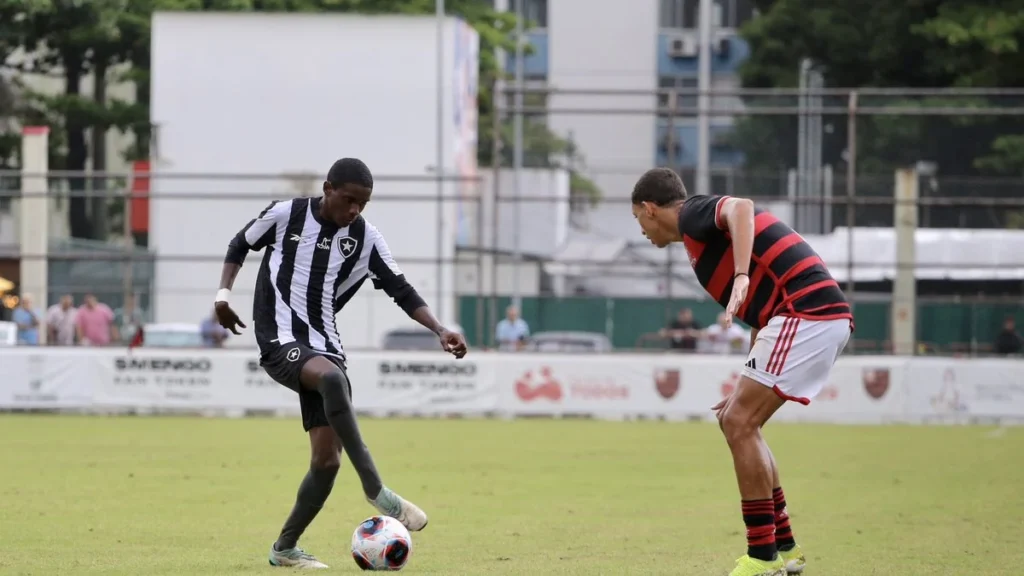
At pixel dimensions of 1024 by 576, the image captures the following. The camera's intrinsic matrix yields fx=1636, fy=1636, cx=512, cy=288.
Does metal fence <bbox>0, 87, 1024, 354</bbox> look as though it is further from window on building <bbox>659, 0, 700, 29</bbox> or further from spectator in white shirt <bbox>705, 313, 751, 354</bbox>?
window on building <bbox>659, 0, 700, 29</bbox>

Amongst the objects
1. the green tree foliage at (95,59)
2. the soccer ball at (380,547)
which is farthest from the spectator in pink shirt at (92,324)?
the soccer ball at (380,547)

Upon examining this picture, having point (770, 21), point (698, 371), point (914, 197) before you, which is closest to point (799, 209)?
point (914, 197)

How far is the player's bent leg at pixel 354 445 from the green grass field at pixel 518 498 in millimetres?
347

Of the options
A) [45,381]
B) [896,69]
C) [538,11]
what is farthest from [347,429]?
[538,11]

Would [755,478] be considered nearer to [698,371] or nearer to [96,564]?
[96,564]

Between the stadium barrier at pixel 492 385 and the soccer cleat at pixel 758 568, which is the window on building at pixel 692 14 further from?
the soccer cleat at pixel 758 568

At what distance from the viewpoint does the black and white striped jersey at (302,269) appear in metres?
8.81

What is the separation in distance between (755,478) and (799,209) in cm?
2469

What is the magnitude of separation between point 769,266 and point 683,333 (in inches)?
869

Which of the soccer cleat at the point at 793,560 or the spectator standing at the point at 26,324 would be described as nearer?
the soccer cleat at the point at 793,560

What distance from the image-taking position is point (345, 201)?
8734 millimetres

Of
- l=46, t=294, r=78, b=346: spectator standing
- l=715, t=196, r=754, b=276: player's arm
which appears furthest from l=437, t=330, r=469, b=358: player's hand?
l=46, t=294, r=78, b=346: spectator standing

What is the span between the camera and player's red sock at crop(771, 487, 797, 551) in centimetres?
862

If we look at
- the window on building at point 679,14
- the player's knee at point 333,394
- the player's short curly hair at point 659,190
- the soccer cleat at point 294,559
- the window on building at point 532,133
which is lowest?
the soccer cleat at point 294,559
